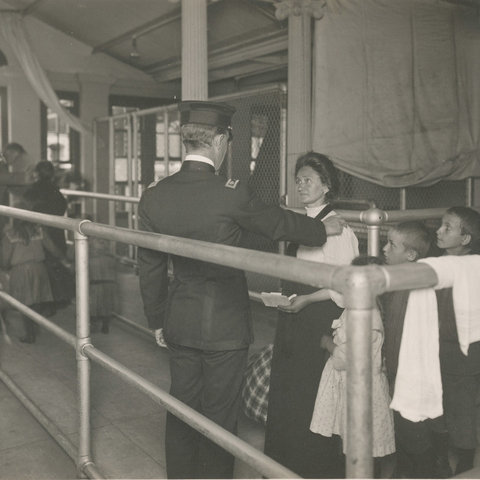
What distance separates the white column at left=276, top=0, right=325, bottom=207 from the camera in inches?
209

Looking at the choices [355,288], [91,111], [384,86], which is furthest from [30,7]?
[355,288]

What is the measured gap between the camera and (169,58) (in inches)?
357

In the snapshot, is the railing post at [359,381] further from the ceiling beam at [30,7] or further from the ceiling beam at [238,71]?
the ceiling beam at [30,7]

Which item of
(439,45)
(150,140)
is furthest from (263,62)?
(439,45)

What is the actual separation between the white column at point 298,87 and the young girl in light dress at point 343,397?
10.1ft

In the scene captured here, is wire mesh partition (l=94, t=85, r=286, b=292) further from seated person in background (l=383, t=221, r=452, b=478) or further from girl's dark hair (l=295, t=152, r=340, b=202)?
seated person in background (l=383, t=221, r=452, b=478)

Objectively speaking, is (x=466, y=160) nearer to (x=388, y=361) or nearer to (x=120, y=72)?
(x=388, y=361)

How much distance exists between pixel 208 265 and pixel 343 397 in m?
0.67

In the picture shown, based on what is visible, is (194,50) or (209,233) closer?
(209,233)

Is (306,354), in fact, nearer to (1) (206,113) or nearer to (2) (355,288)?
(1) (206,113)

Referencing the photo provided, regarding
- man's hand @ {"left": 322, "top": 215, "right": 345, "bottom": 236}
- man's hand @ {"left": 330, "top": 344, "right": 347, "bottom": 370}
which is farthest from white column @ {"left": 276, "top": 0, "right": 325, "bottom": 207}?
man's hand @ {"left": 330, "top": 344, "right": 347, "bottom": 370}

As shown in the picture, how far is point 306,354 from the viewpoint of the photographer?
7.80ft

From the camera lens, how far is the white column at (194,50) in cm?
499

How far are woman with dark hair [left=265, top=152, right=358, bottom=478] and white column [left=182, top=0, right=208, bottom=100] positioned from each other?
2825mm
